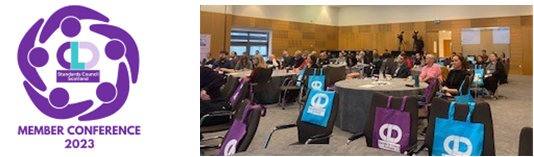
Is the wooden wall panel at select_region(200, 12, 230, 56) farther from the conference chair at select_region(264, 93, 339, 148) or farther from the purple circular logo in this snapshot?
the conference chair at select_region(264, 93, 339, 148)

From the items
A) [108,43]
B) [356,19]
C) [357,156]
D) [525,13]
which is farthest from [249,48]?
[357,156]

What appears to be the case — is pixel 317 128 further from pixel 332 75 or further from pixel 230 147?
pixel 332 75

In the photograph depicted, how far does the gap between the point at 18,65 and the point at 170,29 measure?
128cm

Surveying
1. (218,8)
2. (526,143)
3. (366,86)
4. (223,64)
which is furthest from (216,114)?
(218,8)

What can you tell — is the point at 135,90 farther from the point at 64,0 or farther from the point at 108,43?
the point at 64,0

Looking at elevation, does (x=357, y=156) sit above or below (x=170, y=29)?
below

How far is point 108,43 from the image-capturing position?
2.96 metres

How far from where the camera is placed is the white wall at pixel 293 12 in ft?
49.8

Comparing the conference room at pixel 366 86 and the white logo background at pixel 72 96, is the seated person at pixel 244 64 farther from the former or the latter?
the white logo background at pixel 72 96

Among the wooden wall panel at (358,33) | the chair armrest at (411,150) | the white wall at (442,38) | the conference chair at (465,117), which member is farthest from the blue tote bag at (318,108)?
the white wall at (442,38)

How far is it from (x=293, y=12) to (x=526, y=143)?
50.8 feet

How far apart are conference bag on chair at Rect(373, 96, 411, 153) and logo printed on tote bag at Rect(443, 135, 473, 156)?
29cm

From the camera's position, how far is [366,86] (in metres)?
4.55

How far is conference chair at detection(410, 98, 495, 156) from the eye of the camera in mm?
2166
